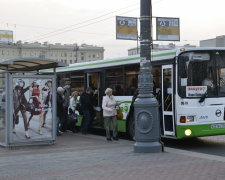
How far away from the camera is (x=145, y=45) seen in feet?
34.2

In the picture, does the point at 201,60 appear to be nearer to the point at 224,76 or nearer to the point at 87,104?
the point at 224,76

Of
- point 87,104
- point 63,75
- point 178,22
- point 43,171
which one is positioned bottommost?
point 43,171

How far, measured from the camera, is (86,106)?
1482 cm

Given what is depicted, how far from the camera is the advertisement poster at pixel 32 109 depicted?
11.6 m

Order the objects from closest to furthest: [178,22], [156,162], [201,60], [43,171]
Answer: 1. [43,171]
2. [156,162]
3. [201,60]
4. [178,22]

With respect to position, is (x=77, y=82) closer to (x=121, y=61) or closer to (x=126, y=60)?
(x=121, y=61)

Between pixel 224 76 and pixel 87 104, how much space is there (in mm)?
4855

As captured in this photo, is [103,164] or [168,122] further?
[168,122]

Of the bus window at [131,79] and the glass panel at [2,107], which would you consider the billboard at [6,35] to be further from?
the glass panel at [2,107]

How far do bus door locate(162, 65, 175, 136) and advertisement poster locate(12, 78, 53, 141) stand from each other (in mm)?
3169

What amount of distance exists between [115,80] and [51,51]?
11459 centimetres

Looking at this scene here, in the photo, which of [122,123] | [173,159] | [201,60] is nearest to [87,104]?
[122,123]

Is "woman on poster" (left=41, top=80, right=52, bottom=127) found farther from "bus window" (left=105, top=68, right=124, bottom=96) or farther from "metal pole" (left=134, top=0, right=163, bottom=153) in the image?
"metal pole" (left=134, top=0, right=163, bottom=153)

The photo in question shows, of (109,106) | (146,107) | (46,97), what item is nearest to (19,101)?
(46,97)
